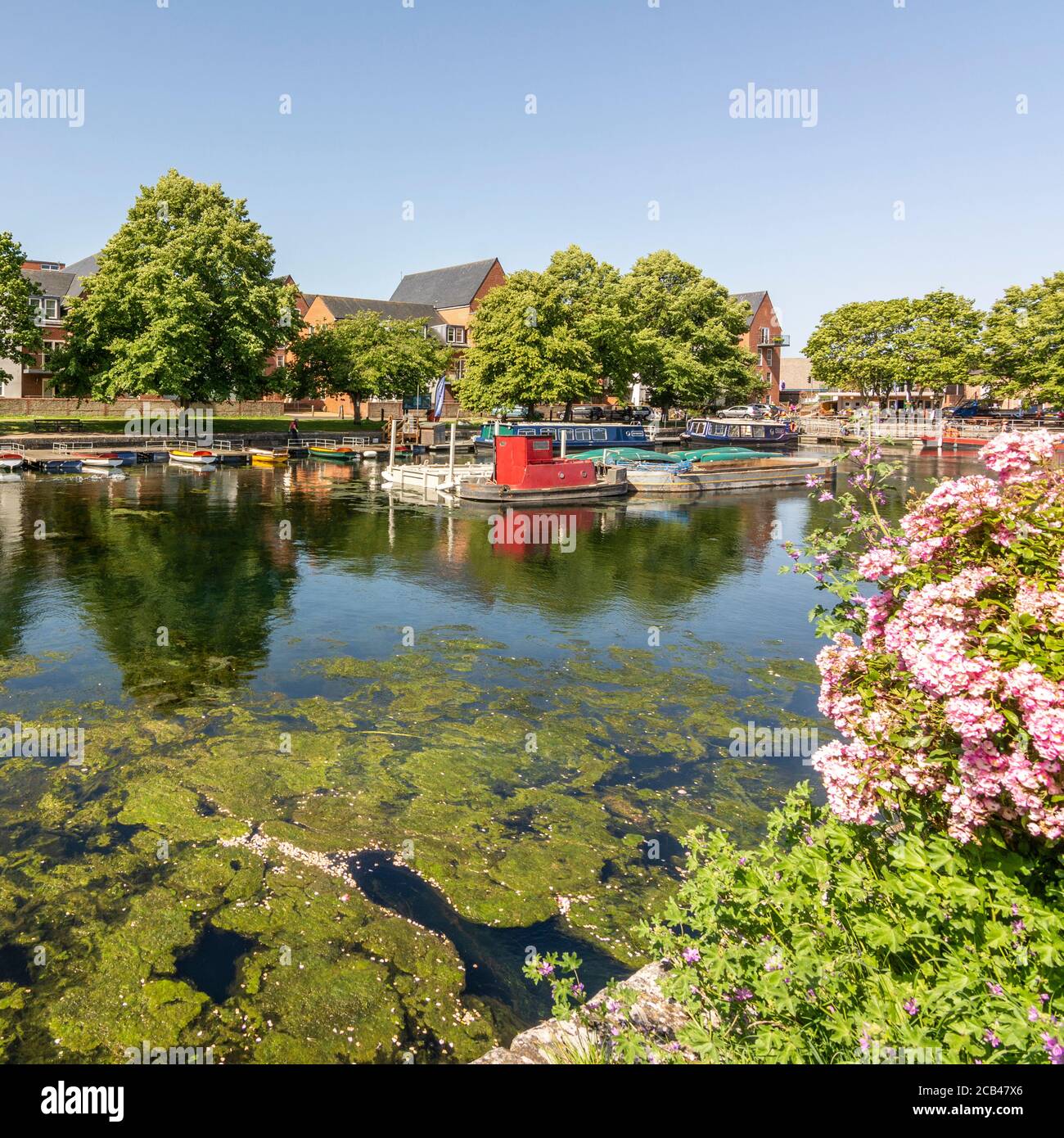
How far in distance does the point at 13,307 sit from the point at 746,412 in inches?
3013

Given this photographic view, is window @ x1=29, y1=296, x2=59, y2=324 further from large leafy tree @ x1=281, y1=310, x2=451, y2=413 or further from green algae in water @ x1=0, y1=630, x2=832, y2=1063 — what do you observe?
green algae in water @ x1=0, y1=630, x2=832, y2=1063

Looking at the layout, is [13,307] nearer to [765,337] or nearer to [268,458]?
[268,458]

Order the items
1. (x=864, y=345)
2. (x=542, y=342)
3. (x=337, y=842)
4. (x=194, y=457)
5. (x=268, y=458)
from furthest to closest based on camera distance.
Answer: (x=864, y=345) → (x=542, y=342) → (x=268, y=458) → (x=194, y=457) → (x=337, y=842)

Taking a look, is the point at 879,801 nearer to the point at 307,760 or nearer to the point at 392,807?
the point at 392,807

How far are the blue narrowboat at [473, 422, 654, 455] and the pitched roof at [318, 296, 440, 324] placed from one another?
132ft

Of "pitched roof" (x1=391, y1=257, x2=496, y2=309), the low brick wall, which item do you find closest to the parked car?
"pitched roof" (x1=391, y1=257, x2=496, y2=309)

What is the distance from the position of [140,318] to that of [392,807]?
60.5 metres

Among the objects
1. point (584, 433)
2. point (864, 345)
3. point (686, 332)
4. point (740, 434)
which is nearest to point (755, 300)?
point (864, 345)

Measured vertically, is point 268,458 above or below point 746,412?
below

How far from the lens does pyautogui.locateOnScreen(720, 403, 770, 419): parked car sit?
319 feet

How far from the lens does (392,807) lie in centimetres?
1198

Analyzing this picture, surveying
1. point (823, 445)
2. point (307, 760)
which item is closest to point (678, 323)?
point (823, 445)

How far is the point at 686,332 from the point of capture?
90812mm

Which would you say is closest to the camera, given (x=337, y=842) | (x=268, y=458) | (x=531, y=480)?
(x=337, y=842)
